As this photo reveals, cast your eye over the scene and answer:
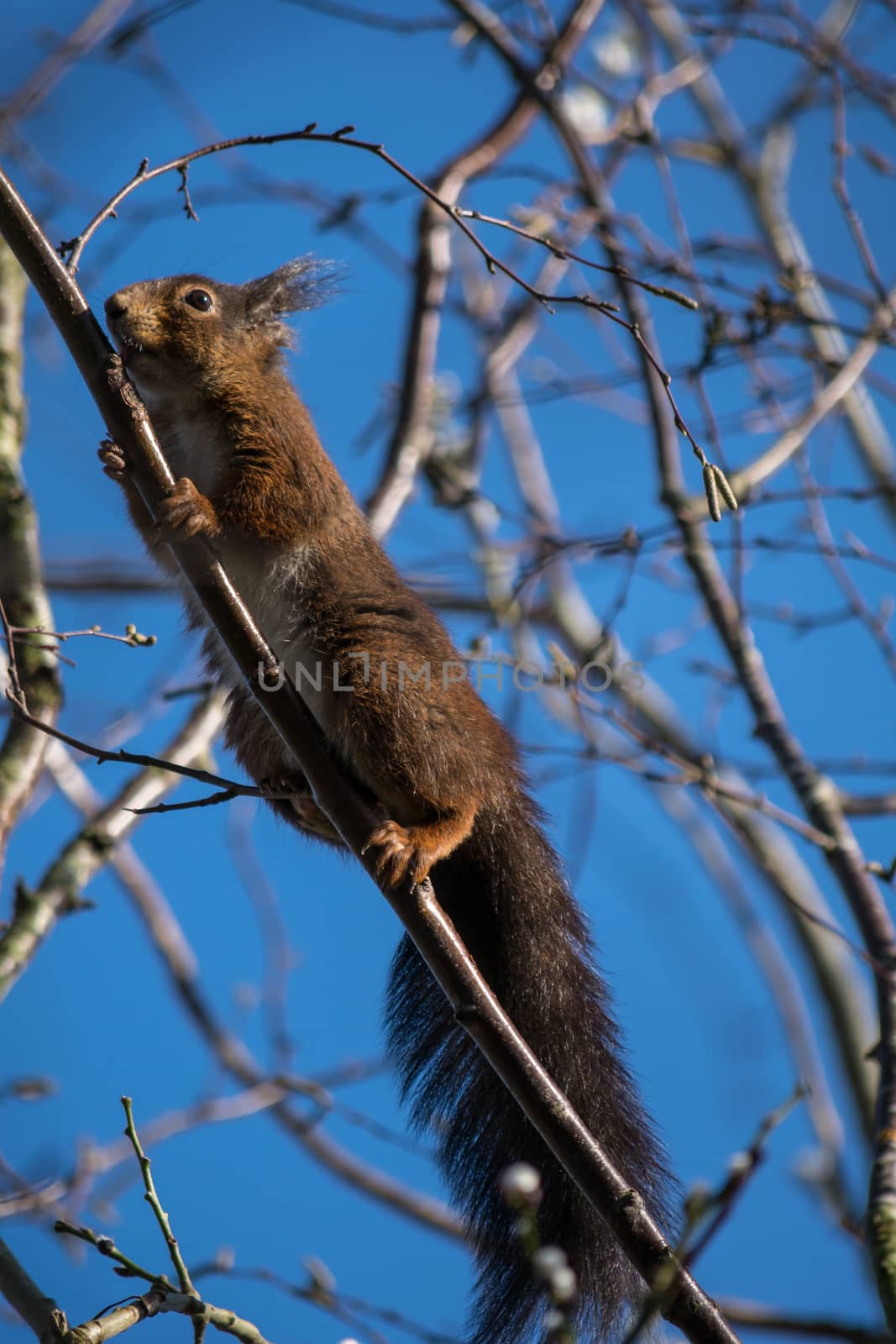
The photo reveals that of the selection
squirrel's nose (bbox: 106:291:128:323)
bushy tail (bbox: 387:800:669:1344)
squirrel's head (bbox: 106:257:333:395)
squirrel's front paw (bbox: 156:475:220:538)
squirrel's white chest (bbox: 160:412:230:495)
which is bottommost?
bushy tail (bbox: 387:800:669:1344)

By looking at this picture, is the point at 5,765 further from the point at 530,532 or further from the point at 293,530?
the point at 530,532

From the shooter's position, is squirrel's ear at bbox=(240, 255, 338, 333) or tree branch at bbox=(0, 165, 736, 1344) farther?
squirrel's ear at bbox=(240, 255, 338, 333)

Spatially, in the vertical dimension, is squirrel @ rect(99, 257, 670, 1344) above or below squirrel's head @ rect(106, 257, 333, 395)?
below

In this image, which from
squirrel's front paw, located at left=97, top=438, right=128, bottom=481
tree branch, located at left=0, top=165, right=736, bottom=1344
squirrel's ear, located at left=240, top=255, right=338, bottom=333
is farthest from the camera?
squirrel's ear, located at left=240, top=255, right=338, bottom=333

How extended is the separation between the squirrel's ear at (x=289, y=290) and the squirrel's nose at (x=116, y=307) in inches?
19.2

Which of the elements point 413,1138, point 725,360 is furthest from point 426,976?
point 725,360

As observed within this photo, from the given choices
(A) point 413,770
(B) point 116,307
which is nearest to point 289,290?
(B) point 116,307

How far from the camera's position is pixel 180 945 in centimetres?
618

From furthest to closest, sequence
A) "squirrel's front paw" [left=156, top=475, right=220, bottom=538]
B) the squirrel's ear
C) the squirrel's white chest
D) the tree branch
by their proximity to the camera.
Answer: the squirrel's ear, the squirrel's white chest, "squirrel's front paw" [left=156, top=475, right=220, bottom=538], the tree branch

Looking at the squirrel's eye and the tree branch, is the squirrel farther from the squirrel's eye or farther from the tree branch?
the tree branch

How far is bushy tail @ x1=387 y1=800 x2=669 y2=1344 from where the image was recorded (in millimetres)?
2773

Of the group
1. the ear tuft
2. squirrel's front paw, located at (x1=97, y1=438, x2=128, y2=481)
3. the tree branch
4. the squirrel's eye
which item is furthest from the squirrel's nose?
the tree branch

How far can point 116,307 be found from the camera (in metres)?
3.75

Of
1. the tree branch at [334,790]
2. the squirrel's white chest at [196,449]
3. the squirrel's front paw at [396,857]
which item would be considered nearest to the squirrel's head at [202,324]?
the squirrel's white chest at [196,449]
